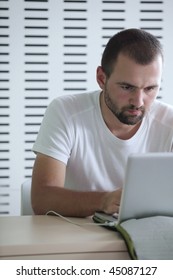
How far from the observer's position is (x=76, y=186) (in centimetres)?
150

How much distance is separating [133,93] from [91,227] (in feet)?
1.23

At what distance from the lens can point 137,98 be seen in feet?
4.51

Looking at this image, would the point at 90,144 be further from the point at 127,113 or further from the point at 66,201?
the point at 66,201

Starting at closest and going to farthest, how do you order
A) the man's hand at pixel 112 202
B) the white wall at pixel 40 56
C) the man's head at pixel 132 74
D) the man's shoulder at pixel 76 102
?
the man's hand at pixel 112 202, the man's head at pixel 132 74, the man's shoulder at pixel 76 102, the white wall at pixel 40 56

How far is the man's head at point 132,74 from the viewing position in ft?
4.48

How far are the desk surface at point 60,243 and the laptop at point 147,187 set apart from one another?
61mm

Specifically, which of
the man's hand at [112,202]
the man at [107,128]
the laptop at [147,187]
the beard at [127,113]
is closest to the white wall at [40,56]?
the man at [107,128]

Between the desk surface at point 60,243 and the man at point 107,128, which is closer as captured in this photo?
the desk surface at point 60,243

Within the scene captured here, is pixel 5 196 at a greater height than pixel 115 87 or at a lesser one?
lesser

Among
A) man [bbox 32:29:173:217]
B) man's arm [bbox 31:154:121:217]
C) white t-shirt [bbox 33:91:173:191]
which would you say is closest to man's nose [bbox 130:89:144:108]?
man [bbox 32:29:173:217]

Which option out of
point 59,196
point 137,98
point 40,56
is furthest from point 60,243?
point 40,56

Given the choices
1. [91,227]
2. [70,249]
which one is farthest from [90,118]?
[70,249]

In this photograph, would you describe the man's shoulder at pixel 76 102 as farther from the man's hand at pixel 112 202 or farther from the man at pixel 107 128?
the man's hand at pixel 112 202
